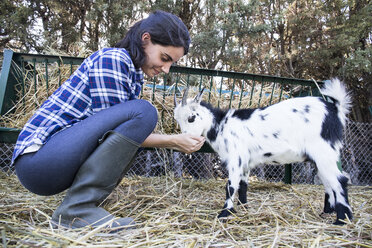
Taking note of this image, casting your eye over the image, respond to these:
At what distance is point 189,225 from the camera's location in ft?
6.19

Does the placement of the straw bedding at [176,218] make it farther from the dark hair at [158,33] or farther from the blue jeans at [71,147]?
the dark hair at [158,33]

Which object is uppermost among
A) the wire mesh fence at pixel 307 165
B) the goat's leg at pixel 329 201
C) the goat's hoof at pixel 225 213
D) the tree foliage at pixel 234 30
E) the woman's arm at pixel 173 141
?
the tree foliage at pixel 234 30

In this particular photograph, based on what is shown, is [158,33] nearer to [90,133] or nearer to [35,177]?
[90,133]

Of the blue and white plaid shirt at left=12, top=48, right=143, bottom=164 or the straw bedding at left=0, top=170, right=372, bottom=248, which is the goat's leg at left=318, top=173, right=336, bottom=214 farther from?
the blue and white plaid shirt at left=12, top=48, right=143, bottom=164

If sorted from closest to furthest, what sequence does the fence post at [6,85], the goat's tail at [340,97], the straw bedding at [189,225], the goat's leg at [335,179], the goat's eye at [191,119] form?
1. the straw bedding at [189,225]
2. the goat's leg at [335,179]
3. the goat's tail at [340,97]
4. the goat's eye at [191,119]
5. the fence post at [6,85]

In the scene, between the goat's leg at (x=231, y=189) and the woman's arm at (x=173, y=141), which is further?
the goat's leg at (x=231, y=189)

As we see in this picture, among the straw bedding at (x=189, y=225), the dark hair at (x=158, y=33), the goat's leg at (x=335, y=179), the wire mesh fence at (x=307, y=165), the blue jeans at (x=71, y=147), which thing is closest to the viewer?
the straw bedding at (x=189, y=225)

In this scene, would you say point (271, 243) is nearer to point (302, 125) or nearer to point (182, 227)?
point (182, 227)

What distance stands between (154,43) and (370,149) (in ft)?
20.1

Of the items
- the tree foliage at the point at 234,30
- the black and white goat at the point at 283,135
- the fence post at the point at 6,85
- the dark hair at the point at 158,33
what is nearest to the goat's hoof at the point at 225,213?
the black and white goat at the point at 283,135

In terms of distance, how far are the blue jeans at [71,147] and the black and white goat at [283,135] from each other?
0.86 m

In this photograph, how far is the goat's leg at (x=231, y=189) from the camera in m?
2.25

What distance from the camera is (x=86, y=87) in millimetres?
1811

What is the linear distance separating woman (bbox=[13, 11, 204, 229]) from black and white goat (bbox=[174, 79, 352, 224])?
858 millimetres
